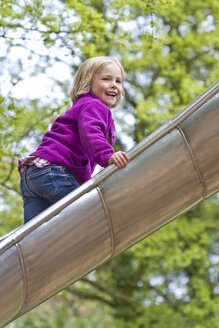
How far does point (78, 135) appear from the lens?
291 cm

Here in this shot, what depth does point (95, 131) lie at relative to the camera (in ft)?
8.85

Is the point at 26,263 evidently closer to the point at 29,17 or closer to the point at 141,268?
the point at 29,17

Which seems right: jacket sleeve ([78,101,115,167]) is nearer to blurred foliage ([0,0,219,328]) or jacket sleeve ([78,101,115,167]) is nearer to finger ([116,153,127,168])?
finger ([116,153,127,168])

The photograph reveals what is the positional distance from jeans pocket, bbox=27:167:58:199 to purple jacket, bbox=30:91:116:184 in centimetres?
8

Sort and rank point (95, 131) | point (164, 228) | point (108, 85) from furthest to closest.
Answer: point (164, 228) → point (108, 85) → point (95, 131)

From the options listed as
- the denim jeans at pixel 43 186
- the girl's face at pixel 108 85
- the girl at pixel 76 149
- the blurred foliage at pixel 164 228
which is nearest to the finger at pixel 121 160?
the girl at pixel 76 149

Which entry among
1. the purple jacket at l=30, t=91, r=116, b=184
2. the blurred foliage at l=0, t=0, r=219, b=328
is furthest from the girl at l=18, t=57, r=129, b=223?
the blurred foliage at l=0, t=0, r=219, b=328

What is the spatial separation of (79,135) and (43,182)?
0.31m

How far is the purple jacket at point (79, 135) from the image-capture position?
8.95 feet

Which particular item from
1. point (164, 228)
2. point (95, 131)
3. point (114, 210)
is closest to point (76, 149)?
point (95, 131)

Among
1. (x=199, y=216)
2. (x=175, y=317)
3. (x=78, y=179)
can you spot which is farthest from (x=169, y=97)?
(x=78, y=179)

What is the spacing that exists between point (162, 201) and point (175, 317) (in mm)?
7357

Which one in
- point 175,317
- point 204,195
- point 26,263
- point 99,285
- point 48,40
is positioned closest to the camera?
point 26,263

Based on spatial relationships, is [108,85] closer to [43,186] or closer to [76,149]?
[76,149]
